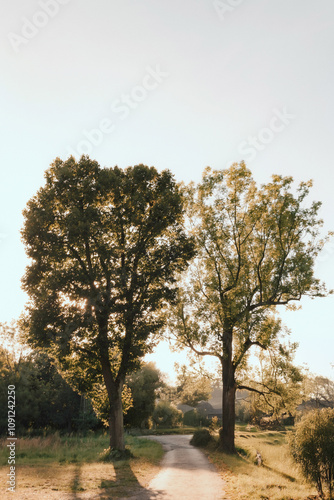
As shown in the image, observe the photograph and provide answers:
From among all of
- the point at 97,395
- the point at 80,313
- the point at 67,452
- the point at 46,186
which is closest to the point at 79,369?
the point at 97,395

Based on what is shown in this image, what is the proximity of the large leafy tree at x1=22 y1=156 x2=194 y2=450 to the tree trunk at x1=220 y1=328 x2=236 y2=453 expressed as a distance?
237 inches

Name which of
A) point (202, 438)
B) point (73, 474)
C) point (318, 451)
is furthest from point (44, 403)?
point (318, 451)

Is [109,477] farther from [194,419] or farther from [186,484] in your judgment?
[194,419]

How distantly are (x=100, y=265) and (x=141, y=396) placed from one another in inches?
1403

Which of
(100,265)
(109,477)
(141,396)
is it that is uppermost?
(100,265)

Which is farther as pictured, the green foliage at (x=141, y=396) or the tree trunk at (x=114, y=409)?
the green foliage at (x=141, y=396)

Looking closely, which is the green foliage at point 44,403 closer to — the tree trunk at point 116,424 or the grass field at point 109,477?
the grass field at point 109,477

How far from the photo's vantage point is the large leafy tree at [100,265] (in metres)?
18.5

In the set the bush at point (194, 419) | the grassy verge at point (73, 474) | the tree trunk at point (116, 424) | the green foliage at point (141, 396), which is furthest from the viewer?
the bush at point (194, 419)

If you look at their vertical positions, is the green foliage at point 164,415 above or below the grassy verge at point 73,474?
below

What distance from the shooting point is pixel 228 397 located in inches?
934

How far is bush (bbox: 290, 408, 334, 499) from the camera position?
1103 cm

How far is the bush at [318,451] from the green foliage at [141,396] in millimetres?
40656

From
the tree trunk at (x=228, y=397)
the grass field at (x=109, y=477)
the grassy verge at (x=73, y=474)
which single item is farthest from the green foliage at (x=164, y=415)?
the grass field at (x=109, y=477)
